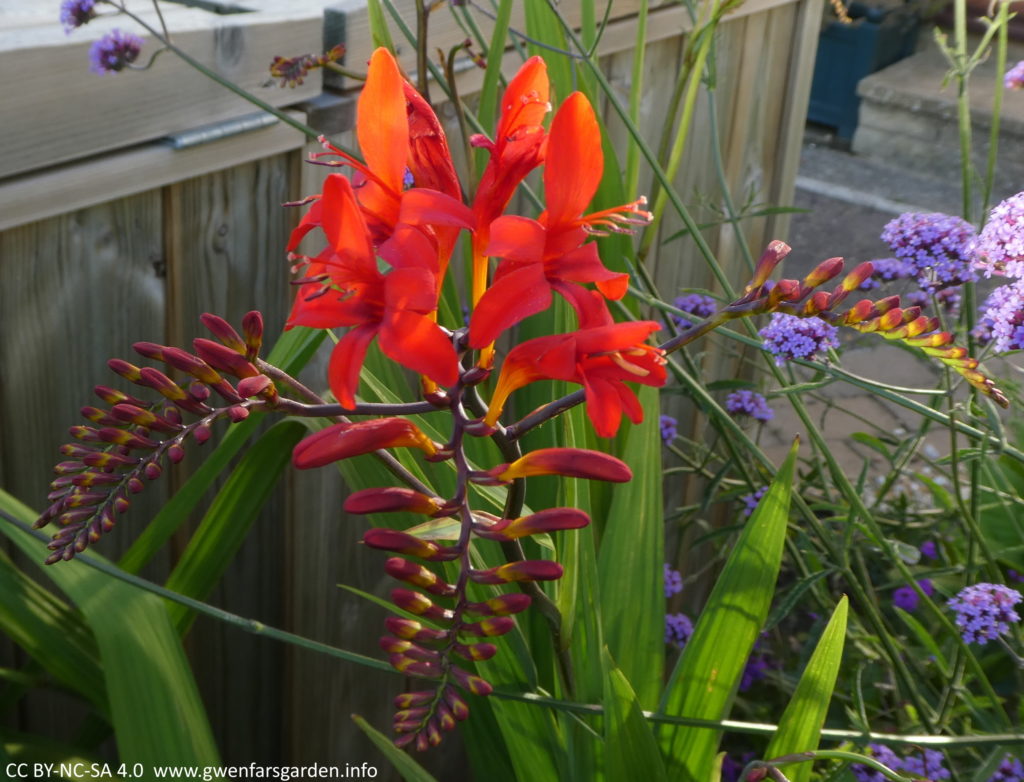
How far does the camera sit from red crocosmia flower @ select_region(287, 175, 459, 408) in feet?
2.07

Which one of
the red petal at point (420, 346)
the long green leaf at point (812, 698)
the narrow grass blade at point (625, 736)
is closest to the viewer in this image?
the red petal at point (420, 346)

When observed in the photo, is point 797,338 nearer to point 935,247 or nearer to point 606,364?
point 935,247

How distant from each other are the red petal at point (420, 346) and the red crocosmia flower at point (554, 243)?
0.8 inches

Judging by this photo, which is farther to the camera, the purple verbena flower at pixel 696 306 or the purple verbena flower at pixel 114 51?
the purple verbena flower at pixel 696 306

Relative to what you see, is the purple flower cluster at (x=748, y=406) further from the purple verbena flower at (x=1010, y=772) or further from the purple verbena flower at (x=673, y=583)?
the purple verbena flower at (x=1010, y=772)

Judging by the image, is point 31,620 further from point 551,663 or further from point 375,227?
point 375,227

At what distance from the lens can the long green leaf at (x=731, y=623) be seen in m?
1.06

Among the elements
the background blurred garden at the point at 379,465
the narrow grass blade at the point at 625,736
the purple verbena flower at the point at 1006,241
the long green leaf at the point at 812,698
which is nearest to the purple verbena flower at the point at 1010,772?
the background blurred garden at the point at 379,465

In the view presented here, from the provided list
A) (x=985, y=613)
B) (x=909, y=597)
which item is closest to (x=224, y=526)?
(x=985, y=613)

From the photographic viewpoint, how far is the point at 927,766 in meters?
1.30

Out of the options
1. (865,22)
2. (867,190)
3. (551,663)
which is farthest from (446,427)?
(865,22)

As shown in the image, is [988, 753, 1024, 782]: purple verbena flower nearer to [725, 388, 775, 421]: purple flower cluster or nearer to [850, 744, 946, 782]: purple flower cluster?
[850, 744, 946, 782]: purple flower cluster

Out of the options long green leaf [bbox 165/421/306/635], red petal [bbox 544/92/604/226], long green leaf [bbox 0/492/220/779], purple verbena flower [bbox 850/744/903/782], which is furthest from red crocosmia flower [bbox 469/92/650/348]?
purple verbena flower [bbox 850/744/903/782]

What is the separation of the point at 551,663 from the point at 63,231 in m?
0.74
